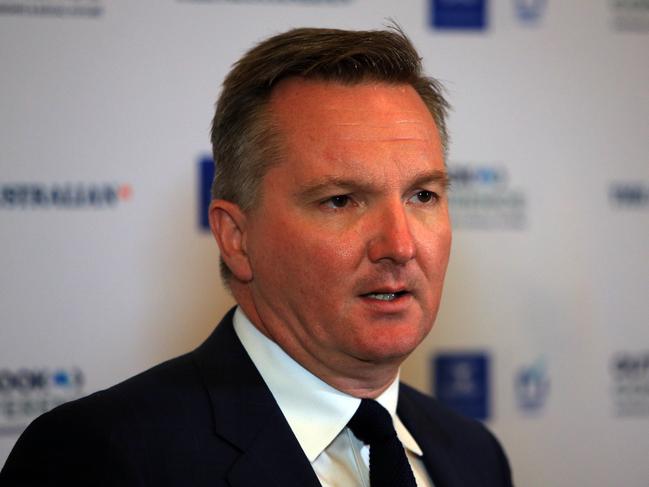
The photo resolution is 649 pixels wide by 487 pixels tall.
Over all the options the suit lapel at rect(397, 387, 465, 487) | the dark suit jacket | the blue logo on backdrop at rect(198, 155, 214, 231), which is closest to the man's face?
Result: the dark suit jacket

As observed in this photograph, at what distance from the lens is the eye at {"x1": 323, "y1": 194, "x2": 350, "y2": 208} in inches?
59.1

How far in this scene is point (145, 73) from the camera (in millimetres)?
2346

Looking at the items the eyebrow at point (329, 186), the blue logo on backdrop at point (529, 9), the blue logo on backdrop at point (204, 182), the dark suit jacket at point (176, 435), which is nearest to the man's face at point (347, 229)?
the eyebrow at point (329, 186)

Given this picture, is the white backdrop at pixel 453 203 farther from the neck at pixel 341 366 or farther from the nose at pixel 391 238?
the nose at pixel 391 238

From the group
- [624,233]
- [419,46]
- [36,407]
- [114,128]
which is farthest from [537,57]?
[36,407]

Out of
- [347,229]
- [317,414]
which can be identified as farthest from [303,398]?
[347,229]

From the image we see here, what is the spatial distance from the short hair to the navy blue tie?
0.45 m

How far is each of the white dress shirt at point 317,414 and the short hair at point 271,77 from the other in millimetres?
307

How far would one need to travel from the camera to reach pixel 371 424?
1.56 meters

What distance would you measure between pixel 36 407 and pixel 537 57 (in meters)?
1.83

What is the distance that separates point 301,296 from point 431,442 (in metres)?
0.53

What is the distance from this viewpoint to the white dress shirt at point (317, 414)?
1535 mm

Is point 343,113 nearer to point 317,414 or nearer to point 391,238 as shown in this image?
point 391,238

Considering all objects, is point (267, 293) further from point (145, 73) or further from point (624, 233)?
point (624, 233)
